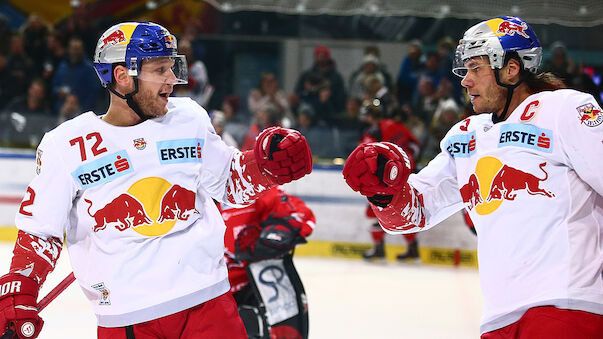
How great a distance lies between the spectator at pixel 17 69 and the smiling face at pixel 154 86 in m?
6.34

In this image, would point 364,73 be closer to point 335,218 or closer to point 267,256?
point 335,218

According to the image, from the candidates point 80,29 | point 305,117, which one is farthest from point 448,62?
point 80,29

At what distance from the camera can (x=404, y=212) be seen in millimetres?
2619

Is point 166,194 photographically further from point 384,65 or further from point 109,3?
point 109,3

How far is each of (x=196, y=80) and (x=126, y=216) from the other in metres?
5.98

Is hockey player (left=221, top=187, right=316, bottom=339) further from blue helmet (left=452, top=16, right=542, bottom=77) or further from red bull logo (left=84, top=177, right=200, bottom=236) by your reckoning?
blue helmet (left=452, top=16, right=542, bottom=77)

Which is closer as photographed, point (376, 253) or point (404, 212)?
point (404, 212)

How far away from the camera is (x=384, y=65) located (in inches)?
307

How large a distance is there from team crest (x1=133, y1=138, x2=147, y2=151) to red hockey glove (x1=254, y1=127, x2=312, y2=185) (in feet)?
1.13

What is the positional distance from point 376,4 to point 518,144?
5597mm

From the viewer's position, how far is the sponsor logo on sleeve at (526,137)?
7.75 feet

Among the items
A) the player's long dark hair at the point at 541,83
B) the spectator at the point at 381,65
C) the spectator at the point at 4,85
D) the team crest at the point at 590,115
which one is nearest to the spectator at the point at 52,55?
the spectator at the point at 4,85

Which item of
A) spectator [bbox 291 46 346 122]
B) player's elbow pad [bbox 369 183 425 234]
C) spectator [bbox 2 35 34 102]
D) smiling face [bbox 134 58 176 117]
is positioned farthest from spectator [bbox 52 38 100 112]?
player's elbow pad [bbox 369 183 425 234]

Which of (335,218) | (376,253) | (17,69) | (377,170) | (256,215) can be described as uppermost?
(377,170)
